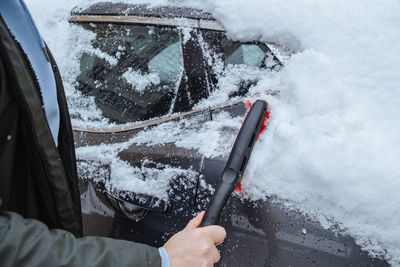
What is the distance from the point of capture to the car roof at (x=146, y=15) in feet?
6.22

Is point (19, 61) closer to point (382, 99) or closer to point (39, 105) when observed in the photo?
point (39, 105)

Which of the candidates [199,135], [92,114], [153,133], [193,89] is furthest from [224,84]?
[92,114]

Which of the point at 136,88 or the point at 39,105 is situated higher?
the point at 39,105

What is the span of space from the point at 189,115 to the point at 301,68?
0.59 meters

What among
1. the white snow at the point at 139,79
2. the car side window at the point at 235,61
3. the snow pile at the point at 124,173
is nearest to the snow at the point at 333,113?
the car side window at the point at 235,61

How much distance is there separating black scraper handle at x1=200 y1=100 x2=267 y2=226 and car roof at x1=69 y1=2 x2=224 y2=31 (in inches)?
25.2

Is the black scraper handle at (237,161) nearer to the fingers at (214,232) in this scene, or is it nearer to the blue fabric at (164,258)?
the fingers at (214,232)

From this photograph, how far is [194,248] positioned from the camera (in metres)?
1.00

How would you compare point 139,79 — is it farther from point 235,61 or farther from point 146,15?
point 235,61

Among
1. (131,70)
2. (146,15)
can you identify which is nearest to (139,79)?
(131,70)

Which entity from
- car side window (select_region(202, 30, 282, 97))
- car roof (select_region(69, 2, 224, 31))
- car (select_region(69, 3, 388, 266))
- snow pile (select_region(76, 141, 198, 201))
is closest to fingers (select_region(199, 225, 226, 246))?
car (select_region(69, 3, 388, 266))

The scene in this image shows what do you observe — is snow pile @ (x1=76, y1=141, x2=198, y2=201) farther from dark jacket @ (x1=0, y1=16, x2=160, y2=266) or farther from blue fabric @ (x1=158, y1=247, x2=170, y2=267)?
blue fabric @ (x1=158, y1=247, x2=170, y2=267)

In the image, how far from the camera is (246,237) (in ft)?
4.80

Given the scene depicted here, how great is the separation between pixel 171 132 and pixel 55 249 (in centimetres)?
100
